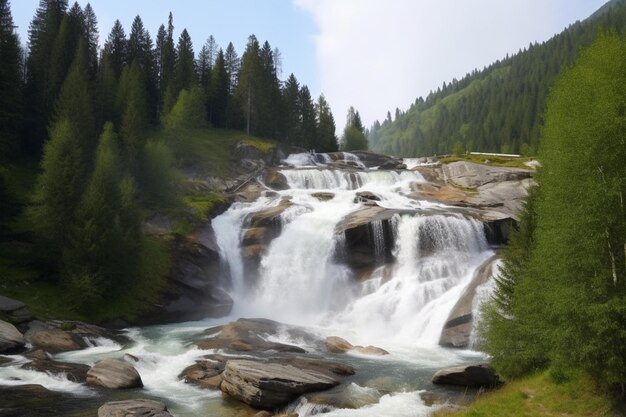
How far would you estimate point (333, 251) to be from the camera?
151 feet

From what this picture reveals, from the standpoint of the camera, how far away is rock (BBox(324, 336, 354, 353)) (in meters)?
30.4

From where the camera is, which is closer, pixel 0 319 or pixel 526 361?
pixel 526 361

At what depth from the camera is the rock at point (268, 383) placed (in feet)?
65.6

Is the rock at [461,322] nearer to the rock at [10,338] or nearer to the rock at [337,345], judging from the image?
the rock at [337,345]

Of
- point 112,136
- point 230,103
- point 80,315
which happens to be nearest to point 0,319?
point 80,315

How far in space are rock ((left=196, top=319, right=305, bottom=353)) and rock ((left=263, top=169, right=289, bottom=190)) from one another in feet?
112

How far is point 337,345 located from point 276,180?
128 feet

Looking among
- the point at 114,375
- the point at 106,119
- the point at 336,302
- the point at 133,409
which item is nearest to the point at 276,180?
the point at 106,119

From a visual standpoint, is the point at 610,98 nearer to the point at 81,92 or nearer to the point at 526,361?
the point at 526,361

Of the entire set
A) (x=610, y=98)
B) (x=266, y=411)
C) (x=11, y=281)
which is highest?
(x=610, y=98)

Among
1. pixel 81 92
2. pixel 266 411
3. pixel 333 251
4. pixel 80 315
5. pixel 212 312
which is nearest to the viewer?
pixel 266 411

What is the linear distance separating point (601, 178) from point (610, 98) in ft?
9.14

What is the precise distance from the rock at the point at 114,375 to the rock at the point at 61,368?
2.03 feet

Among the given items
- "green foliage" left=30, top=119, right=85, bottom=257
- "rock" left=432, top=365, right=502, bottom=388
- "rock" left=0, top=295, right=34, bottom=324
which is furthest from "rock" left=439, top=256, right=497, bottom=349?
"green foliage" left=30, top=119, right=85, bottom=257
